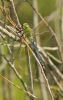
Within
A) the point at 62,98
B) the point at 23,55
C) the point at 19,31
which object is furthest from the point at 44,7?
the point at 19,31

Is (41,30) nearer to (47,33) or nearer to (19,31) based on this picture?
(47,33)

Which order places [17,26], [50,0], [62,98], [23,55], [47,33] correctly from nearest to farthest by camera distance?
[17,26] < [23,55] < [47,33] < [62,98] < [50,0]

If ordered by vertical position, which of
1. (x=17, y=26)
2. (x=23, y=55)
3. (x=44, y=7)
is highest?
(x=44, y=7)

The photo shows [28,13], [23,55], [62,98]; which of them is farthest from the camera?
[28,13]

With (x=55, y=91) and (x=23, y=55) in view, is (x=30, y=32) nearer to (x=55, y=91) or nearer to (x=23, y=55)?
(x=23, y=55)

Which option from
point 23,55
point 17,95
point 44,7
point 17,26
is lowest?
point 17,95

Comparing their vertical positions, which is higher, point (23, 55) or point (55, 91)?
point (23, 55)

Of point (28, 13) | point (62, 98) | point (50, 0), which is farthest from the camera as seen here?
point (28, 13)

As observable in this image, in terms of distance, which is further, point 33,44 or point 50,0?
A: point 50,0

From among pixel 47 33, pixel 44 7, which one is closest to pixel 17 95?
pixel 44 7
